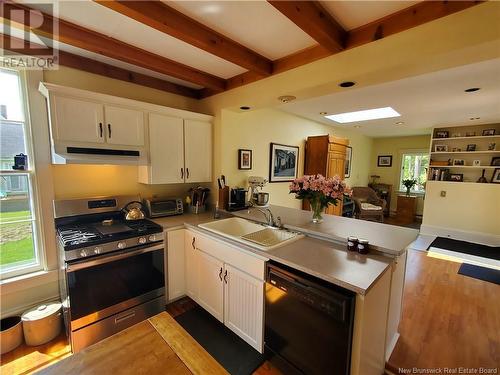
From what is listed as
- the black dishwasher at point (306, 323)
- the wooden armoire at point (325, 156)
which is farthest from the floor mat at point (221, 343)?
the wooden armoire at point (325, 156)

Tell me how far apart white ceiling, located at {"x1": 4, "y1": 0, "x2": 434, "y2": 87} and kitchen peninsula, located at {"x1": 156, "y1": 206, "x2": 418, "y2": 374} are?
1.51m

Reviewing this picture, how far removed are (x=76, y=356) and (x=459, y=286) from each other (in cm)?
383

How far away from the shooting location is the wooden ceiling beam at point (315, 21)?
124 cm

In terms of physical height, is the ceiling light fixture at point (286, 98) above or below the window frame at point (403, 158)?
above

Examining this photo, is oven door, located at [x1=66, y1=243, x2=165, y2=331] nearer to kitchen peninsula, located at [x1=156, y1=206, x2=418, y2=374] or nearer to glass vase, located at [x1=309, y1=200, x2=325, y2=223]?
kitchen peninsula, located at [x1=156, y1=206, x2=418, y2=374]

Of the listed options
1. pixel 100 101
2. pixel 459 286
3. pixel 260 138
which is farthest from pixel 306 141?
pixel 100 101

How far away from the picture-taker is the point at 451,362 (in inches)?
68.5

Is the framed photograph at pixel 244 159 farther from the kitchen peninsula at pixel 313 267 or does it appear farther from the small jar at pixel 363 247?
the small jar at pixel 363 247

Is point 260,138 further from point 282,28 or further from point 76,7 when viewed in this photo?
point 76,7

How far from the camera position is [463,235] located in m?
4.57

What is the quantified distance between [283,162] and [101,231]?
2.69m

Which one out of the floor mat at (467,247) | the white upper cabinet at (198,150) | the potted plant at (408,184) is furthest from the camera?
the potted plant at (408,184)

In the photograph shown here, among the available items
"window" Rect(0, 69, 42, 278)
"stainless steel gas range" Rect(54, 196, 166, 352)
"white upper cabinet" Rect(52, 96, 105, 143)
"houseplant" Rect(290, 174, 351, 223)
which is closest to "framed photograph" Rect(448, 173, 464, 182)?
"houseplant" Rect(290, 174, 351, 223)

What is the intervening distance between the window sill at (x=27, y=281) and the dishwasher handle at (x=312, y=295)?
2023 millimetres
